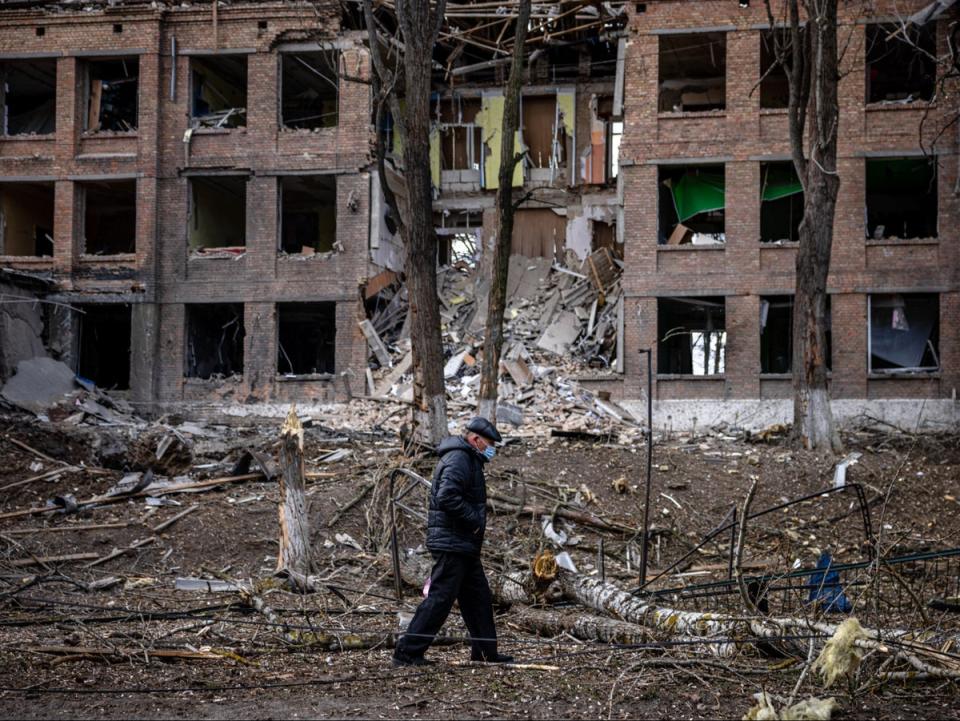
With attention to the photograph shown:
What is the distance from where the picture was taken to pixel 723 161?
83.2 ft

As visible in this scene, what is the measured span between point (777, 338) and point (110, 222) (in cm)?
2045

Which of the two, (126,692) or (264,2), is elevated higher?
(264,2)

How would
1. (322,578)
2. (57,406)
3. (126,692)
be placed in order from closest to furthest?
(126,692) < (322,578) < (57,406)

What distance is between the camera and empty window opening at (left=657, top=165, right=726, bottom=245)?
2584 centimetres

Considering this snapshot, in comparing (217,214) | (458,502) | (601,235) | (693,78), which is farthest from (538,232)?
(458,502)

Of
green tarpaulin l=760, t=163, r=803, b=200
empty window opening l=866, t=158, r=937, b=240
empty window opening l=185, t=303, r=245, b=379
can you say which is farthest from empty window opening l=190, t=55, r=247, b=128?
empty window opening l=866, t=158, r=937, b=240

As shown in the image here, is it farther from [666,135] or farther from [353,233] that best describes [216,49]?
[666,135]

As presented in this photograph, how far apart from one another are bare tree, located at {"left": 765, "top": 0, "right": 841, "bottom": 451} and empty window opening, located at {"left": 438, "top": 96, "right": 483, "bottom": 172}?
1333cm

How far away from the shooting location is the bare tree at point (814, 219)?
1873cm

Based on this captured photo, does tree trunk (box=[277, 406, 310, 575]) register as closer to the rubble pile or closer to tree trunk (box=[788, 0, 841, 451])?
the rubble pile

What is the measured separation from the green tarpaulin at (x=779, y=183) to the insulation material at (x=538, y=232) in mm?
6877

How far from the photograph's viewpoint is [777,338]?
26.3m

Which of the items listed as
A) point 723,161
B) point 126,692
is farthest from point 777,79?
point 126,692

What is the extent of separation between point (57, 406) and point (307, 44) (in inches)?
457
